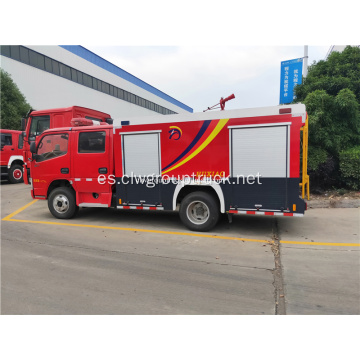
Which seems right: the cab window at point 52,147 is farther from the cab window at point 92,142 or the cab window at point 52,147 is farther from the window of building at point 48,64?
the window of building at point 48,64

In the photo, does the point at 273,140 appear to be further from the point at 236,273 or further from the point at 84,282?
the point at 84,282

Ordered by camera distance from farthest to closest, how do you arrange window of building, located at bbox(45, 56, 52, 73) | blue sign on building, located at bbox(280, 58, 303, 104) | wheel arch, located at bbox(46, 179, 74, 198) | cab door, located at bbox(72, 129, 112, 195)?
1. window of building, located at bbox(45, 56, 52, 73)
2. blue sign on building, located at bbox(280, 58, 303, 104)
3. wheel arch, located at bbox(46, 179, 74, 198)
4. cab door, located at bbox(72, 129, 112, 195)

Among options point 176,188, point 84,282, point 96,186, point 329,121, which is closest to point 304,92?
point 329,121

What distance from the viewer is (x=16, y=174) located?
14.4 m

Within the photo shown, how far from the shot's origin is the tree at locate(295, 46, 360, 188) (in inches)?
339

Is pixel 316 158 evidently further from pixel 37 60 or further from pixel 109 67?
pixel 109 67

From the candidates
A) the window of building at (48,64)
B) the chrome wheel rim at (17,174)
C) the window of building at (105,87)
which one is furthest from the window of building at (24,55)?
the window of building at (105,87)

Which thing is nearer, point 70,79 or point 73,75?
point 70,79

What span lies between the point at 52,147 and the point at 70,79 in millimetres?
20404

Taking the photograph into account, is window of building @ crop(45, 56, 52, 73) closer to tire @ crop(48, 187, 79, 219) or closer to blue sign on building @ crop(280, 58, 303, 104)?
blue sign on building @ crop(280, 58, 303, 104)

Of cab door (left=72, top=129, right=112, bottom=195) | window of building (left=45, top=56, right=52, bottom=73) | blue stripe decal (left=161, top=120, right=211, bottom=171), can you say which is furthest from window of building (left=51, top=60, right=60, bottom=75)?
blue stripe decal (left=161, top=120, right=211, bottom=171)

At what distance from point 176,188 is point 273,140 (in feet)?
7.18

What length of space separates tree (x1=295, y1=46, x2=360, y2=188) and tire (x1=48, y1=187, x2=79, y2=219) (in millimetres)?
7370

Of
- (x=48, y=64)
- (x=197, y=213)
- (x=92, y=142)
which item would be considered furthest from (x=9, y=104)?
(x=197, y=213)
